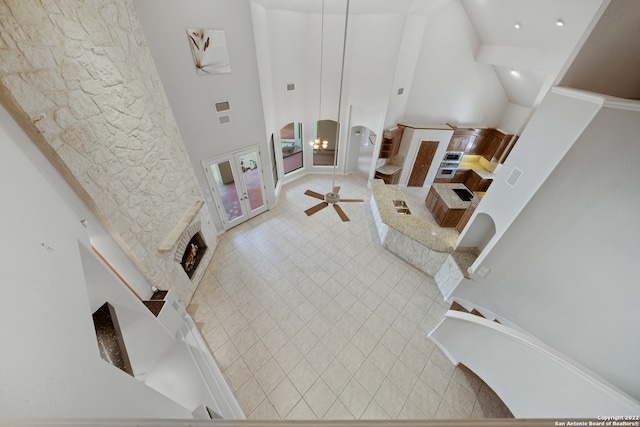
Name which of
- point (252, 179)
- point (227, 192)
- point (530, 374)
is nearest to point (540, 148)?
point (530, 374)

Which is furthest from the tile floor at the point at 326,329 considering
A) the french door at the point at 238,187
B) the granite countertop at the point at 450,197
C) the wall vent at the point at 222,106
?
the wall vent at the point at 222,106

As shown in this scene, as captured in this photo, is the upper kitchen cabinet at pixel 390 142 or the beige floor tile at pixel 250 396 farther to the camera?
the upper kitchen cabinet at pixel 390 142

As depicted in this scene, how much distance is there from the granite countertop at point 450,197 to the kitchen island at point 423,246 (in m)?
1.77

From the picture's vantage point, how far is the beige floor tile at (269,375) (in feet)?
12.7

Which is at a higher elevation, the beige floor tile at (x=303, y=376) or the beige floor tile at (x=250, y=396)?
the beige floor tile at (x=303, y=376)

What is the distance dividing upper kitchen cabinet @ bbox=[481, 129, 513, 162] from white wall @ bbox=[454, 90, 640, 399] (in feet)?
21.4

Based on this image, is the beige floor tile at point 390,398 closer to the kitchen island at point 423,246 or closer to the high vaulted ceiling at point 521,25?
the kitchen island at point 423,246

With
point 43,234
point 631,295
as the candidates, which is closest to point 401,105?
point 631,295

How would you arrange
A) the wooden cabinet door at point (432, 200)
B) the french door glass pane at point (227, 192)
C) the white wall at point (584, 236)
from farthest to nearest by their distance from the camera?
the wooden cabinet door at point (432, 200) → the french door glass pane at point (227, 192) → the white wall at point (584, 236)

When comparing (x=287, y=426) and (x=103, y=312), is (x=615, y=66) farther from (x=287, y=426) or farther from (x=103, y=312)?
(x=103, y=312)

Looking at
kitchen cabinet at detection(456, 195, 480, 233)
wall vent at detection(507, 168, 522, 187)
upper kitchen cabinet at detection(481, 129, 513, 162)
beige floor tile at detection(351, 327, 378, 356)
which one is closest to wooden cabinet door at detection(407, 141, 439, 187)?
upper kitchen cabinet at detection(481, 129, 513, 162)

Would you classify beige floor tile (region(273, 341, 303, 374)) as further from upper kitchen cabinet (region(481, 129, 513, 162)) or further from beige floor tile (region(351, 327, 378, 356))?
upper kitchen cabinet (region(481, 129, 513, 162))

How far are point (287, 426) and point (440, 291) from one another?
557cm

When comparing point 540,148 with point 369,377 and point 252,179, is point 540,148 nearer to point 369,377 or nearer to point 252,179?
point 369,377
